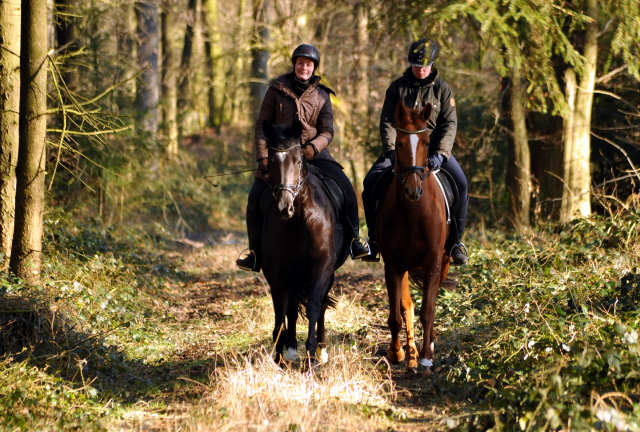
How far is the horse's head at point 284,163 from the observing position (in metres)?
5.91

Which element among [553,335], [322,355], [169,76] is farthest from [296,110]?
[169,76]


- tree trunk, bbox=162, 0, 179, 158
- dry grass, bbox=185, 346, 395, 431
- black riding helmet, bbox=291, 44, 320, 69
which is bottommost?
dry grass, bbox=185, 346, 395, 431

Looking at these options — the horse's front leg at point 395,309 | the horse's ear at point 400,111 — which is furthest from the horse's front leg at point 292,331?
the horse's ear at point 400,111

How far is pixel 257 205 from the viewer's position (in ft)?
23.0

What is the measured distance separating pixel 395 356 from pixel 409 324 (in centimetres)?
39

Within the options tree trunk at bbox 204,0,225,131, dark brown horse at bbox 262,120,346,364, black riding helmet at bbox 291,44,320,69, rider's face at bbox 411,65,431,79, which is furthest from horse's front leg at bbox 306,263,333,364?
tree trunk at bbox 204,0,225,131

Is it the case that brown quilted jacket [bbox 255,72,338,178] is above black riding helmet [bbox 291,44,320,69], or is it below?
below

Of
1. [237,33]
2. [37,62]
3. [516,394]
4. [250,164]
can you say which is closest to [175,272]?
[37,62]

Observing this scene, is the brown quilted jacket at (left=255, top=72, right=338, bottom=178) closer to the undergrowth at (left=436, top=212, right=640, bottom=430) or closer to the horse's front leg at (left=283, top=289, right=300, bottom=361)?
the horse's front leg at (left=283, top=289, right=300, bottom=361)

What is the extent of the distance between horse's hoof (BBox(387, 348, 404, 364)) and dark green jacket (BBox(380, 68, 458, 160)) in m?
2.29

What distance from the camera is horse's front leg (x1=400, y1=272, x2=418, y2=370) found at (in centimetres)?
686

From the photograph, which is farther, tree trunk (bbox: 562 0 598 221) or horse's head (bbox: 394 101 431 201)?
tree trunk (bbox: 562 0 598 221)

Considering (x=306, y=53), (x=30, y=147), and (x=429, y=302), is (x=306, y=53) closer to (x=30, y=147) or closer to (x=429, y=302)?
(x=429, y=302)

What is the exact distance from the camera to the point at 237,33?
21.8m
